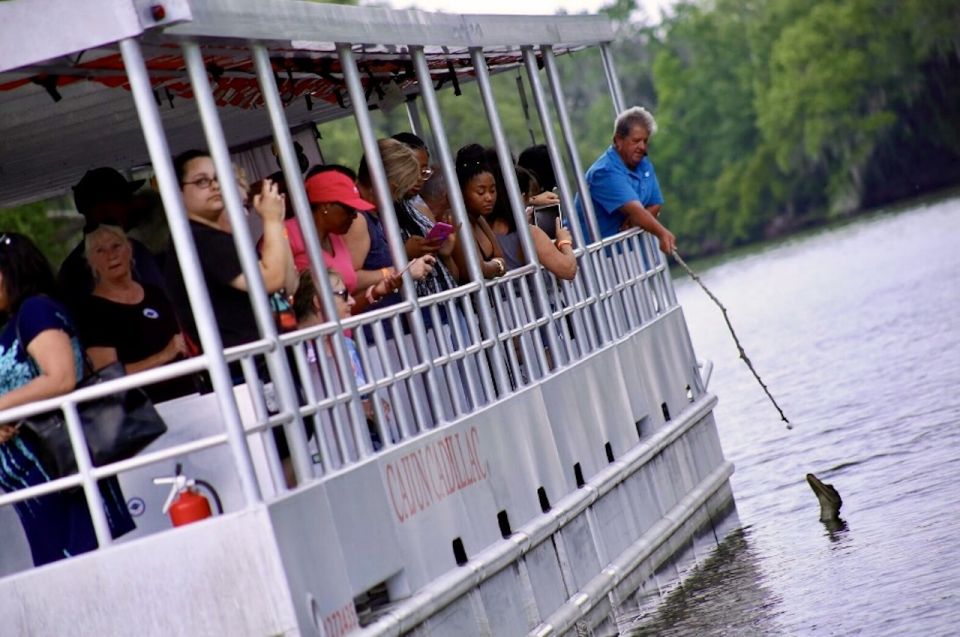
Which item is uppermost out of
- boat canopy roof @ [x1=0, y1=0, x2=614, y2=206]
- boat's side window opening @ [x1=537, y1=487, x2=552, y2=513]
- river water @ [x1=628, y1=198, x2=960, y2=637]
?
boat canopy roof @ [x1=0, y1=0, x2=614, y2=206]

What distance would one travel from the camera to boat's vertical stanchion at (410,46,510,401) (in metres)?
10.1

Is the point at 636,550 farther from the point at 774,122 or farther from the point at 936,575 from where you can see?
the point at 774,122

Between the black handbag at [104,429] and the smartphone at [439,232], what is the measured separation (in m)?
2.44

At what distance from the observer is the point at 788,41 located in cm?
9219

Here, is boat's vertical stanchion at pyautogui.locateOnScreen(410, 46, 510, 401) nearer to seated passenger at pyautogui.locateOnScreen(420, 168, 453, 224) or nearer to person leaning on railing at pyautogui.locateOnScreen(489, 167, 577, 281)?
seated passenger at pyautogui.locateOnScreen(420, 168, 453, 224)

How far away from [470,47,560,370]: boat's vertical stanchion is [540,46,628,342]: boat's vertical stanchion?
93 centimetres

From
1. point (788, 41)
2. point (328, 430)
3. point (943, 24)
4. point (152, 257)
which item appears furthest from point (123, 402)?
point (788, 41)

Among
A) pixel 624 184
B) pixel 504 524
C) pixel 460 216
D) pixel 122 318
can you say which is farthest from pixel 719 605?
pixel 122 318

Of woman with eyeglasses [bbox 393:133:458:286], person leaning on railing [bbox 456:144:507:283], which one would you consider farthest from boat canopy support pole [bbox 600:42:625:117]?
woman with eyeglasses [bbox 393:133:458:286]

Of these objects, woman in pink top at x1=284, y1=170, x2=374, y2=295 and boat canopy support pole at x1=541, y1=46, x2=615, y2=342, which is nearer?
woman in pink top at x1=284, y1=170, x2=374, y2=295

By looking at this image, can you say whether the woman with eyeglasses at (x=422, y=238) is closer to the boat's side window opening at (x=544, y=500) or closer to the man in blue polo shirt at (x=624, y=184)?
the boat's side window opening at (x=544, y=500)

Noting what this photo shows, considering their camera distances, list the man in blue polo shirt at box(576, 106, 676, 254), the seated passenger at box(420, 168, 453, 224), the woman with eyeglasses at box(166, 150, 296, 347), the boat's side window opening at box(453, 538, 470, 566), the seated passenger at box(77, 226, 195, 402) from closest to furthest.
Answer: the woman with eyeglasses at box(166, 150, 296, 347), the seated passenger at box(77, 226, 195, 402), the boat's side window opening at box(453, 538, 470, 566), the seated passenger at box(420, 168, 453, 224), the man in blue polo shirt at box(576, 106, 676, 254)

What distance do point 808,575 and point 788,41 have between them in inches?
3263

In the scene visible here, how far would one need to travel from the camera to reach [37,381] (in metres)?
7.47
